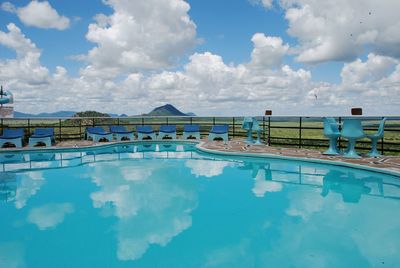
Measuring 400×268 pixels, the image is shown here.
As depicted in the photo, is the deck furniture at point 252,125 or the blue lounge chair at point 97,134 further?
the blue lounge chair at point 97,134

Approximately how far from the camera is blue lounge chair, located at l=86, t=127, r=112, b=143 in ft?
39.6

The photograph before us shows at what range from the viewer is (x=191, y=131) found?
13000mm

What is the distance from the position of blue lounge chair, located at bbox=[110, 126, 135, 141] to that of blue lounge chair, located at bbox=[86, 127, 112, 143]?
251mm

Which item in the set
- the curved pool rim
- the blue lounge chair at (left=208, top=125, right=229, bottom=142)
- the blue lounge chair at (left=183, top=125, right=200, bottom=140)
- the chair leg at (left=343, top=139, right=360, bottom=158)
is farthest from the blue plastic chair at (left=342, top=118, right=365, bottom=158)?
the blue lounge chair at (left=183, top=125, right=200, bottom=140)

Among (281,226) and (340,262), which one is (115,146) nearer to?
(281,226)

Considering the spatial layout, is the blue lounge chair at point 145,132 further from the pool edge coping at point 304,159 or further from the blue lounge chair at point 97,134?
the pool edge coping at point 304,159

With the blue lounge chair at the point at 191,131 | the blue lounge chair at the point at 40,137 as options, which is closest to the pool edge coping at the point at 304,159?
the blue lounge chair at the point at 191,131

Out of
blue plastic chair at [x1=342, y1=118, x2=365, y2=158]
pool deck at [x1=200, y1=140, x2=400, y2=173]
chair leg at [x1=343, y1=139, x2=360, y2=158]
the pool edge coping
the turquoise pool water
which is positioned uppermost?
blue plastic chair at [x1=342, y1=118, x2=365, y2=158]

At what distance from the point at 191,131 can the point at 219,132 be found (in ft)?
4.18

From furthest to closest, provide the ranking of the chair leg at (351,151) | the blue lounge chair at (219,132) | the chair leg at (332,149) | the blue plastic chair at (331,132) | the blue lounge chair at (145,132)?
1. the blue lounge chair at (145,132)
2. the blue lounge chair at (219,132)
3. the chair leg at (332,149)
4. the blue plastic chair at (331,132)
5. the chair leg at (351,151)

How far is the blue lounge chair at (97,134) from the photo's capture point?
12.1 meters

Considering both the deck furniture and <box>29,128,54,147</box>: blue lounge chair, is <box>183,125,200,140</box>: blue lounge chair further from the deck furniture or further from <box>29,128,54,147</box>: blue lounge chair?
<box>29,128,54,147</box>: blue lounge chair

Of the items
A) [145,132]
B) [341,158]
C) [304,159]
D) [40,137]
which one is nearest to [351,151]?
[341,158]

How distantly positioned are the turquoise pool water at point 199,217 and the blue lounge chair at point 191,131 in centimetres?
557
